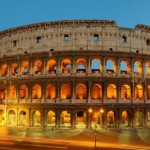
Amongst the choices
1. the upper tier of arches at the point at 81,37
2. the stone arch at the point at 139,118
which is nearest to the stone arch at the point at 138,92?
the stone arch at the point at 139,118

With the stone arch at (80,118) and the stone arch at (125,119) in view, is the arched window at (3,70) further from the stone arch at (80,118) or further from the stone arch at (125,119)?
the stone arch at (125,119)

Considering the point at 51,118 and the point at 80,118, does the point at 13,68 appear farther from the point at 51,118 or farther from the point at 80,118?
the point at 80,118

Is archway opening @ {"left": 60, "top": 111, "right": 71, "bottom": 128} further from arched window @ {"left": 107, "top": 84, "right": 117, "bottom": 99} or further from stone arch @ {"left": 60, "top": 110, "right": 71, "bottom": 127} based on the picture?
arched window @ {"left": 107, "top": 84, "right": 117, "bottom": 99}

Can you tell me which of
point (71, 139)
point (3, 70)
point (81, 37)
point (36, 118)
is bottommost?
point (71, 139)

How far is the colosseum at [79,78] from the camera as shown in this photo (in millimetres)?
39656

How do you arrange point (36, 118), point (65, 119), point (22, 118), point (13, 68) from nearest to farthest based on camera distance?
1. point (65, 119)
2. point (36, 118)
3. point (22, 118)
4. point (13, 68)

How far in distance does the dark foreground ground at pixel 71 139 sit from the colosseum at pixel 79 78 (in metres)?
1.87

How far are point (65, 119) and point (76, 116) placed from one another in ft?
7.95

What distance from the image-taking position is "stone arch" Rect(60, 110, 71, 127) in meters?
40.2

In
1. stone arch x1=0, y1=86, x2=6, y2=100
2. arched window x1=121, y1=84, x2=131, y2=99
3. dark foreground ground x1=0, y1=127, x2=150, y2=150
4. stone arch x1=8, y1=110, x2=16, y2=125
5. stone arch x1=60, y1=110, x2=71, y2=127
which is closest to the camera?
dark foreground ground x1=0, y1=127, x2=150, y2=150

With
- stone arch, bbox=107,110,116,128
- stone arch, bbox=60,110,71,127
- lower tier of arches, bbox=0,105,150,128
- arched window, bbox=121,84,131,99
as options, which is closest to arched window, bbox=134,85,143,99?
arched window, bbox=121,84,131,99

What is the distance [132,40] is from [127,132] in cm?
1291

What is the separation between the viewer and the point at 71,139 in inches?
1270

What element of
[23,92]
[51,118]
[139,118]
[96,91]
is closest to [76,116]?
[51,118]
